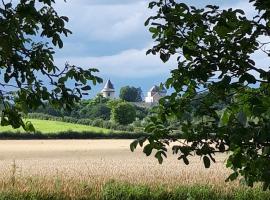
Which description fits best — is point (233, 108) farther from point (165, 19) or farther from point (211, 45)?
point (165, 19)

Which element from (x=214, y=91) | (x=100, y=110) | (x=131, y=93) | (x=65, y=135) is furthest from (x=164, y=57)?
(x=131, y=93)

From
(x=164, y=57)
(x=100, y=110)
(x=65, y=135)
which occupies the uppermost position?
(x=164, y=57)

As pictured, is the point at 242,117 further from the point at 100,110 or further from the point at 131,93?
the point at 131,93

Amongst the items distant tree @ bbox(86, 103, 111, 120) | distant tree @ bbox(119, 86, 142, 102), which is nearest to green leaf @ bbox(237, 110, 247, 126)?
distant tree @ bbox(86, 103, 111, 120)

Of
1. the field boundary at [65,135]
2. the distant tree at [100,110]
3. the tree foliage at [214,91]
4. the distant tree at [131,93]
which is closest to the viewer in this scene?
the tree foliage at [214,91]

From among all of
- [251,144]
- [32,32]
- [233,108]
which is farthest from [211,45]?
[32,32]

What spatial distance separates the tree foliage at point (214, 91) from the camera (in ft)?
15.2

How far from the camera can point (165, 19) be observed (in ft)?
16.9

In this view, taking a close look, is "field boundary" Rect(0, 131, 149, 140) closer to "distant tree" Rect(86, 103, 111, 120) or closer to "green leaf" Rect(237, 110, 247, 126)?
"distant tree" Rect(86, 103, 111, 120)

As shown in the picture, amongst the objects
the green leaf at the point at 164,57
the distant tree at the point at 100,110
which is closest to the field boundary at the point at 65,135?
the distant tree at the point at 100,110

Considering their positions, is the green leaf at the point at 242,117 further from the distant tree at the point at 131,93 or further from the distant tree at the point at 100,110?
the distant tree at the point at 131,93

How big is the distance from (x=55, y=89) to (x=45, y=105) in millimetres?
304

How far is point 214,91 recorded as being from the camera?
5.22m

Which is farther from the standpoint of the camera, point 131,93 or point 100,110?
point 131,93
